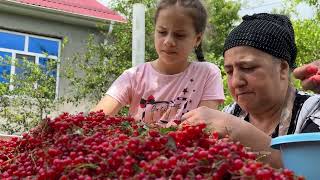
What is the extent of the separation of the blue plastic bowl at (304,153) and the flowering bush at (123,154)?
0.14 m

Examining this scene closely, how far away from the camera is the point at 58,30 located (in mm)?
11164

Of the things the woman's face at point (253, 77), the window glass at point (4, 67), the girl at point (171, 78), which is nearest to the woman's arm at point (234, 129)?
the woman's face at point (253, 77)

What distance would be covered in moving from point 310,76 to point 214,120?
1.11ft

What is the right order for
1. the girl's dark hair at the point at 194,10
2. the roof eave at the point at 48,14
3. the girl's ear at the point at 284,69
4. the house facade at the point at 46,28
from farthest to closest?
the house facade at the point at 46,28
the roof eave at the point at 48,14
the girl's dark hair at the point at 194,10
the girl's ear at the point at 284,69

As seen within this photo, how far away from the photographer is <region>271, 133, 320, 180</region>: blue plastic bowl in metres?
1.09

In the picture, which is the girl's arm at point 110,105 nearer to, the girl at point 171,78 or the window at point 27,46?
the girl at point 171,78

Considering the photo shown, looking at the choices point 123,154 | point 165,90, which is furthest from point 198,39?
point 123,154

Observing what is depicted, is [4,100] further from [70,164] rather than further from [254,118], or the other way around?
[70,164]

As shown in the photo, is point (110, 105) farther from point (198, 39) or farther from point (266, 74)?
point (266, 74)

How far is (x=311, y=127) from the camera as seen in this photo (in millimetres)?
1635

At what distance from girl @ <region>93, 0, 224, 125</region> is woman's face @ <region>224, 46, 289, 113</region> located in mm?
426

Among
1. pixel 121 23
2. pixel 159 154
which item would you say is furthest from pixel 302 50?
pixel 159 154

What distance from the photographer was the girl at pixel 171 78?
239cm

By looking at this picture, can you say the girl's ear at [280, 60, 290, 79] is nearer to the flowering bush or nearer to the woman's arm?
the woman's arm
